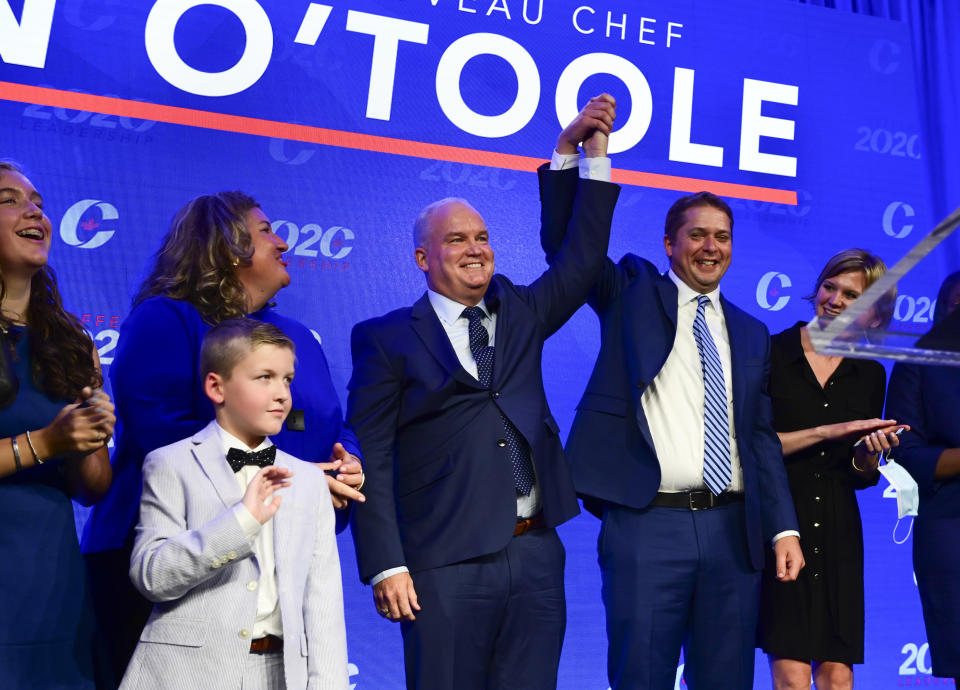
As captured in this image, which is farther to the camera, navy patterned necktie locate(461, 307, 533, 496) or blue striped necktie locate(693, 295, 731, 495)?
blue striped necktie locate(693, 295, 731, 495)

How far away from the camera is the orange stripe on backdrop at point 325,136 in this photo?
3.68 meters

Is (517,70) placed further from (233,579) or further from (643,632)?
(233,579)

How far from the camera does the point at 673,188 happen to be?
15.3 ft

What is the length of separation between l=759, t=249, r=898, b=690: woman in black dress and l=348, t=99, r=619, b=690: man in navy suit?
86cm

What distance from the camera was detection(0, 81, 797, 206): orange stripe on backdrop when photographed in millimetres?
3680

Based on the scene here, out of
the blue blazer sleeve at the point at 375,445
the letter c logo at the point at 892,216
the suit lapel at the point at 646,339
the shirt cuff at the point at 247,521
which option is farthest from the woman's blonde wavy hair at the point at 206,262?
the letter c logo at the point at 892,216

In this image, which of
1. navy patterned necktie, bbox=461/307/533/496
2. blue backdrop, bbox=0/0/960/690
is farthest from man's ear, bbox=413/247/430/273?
blue backdrop, bbox=0/0/960/690

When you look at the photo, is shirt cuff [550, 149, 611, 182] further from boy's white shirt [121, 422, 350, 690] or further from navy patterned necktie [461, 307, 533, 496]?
boy's white shirt [121, 422, 350, 690]

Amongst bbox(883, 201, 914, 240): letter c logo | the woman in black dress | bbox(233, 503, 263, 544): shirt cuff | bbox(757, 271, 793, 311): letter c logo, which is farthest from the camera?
bbox(883, 201, 914, 240): letter c logo

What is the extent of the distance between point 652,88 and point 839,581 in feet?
7.80

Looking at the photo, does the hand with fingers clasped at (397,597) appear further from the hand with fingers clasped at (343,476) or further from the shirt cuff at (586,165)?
the shirt cuff at (586,165)

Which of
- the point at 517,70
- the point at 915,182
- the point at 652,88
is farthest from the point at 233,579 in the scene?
the point at 915,182

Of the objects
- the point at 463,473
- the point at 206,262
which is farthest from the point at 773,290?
the point at 206,262

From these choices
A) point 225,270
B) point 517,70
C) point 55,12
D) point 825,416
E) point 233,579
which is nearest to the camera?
point 233,579
